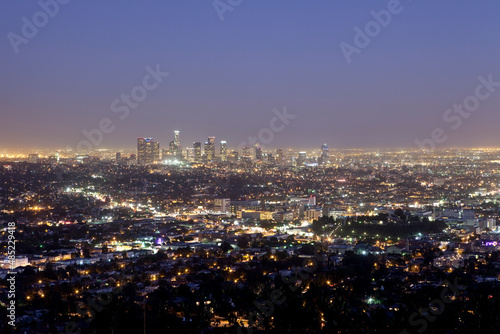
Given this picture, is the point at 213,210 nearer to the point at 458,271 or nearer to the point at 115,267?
the point at 115,267

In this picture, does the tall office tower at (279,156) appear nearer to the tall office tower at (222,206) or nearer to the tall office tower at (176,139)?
the tall office tower at (176,139)

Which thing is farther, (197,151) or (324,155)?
(324,155)

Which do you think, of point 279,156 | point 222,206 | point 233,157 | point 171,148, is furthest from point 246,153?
point 222,206

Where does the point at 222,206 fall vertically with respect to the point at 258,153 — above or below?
below

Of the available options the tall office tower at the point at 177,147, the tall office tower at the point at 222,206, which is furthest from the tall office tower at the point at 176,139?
the tall office tower at the point at 222,206

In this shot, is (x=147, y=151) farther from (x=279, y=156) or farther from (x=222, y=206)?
(x=222, y=206)

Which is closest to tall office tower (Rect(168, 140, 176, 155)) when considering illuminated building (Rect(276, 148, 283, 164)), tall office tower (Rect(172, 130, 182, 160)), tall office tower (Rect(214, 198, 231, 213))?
tall office tower (Rect(172, 130, 182, 160))

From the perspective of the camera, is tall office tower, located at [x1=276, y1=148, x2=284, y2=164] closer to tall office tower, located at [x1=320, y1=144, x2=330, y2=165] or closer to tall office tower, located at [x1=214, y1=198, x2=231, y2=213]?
tall office tower, located at [x1=320, y1=144, x2=330, y2=165]
